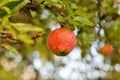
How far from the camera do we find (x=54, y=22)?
2725mm

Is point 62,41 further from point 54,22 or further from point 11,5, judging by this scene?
point 54,22

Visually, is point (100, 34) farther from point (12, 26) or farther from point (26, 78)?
point (26, 78)

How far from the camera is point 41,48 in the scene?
3398 mm

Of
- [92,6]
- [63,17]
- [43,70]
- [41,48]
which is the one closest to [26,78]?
[43,70]

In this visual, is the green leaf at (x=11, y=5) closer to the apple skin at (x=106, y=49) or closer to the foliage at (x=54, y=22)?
the foliage at (x=54, y=22)

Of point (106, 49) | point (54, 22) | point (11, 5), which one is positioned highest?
point (11, 5)

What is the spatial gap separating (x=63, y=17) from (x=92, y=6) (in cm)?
134

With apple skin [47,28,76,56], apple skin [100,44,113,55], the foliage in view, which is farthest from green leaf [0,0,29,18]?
apple skin [100,44,113,55]

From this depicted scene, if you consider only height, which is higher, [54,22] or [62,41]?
[62,41]

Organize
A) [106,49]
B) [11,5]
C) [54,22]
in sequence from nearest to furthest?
1. [11,5]
2. [106,49]
3. [54,22]

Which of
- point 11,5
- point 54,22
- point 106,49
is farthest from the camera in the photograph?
point 54,22

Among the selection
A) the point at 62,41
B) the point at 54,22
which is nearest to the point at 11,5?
the point at 62,41

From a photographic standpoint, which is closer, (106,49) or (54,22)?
(106,49)

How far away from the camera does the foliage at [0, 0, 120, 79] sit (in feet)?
4.65
